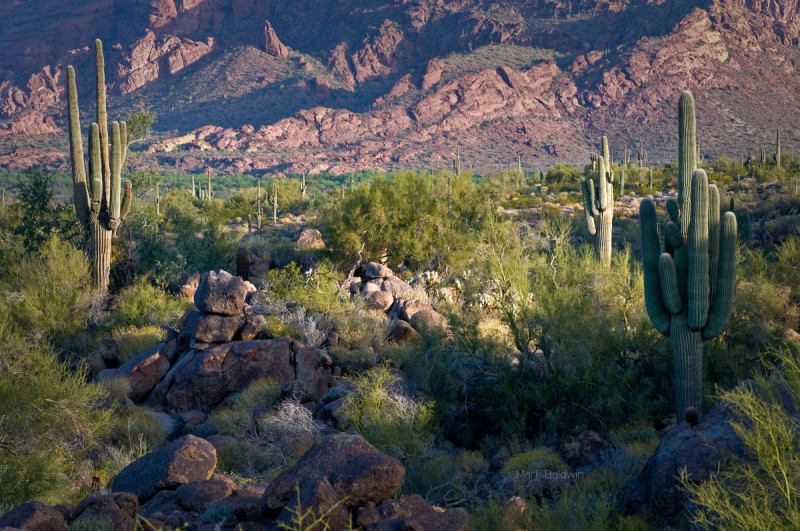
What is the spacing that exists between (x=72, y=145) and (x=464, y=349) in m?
12.7

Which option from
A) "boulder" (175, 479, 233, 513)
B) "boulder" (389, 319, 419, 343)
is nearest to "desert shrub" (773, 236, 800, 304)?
"boulder" (389, 319, 419, 343)

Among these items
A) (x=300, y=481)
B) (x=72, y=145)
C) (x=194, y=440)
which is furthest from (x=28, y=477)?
(x=72, y=145)

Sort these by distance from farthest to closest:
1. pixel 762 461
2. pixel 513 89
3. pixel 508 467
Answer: pixel 513 89
pixel 508 467
pixel 762 461

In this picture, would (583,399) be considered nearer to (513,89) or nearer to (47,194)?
(47,194)

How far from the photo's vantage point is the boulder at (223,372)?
502 inches

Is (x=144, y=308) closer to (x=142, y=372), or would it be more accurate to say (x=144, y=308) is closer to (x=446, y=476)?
(x=142, y=372)

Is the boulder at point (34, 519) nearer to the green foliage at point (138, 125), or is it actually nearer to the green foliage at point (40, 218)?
the green foliage at point (40, 218)

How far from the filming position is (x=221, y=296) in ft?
45.6

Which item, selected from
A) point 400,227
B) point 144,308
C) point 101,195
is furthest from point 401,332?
point 101,195

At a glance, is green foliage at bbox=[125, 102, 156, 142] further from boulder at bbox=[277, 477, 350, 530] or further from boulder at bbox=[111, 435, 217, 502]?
boulder at bbox=[277, 477, 350, 530]

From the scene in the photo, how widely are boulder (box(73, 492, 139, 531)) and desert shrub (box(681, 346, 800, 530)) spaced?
4.61 m

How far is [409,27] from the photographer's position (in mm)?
162375

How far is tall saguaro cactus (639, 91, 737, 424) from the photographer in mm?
9172

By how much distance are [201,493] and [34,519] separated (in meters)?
1.45
